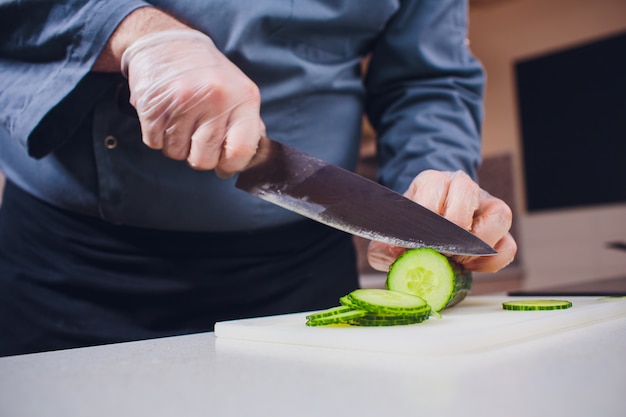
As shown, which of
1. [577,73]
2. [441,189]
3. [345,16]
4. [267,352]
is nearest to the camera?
[267,352]

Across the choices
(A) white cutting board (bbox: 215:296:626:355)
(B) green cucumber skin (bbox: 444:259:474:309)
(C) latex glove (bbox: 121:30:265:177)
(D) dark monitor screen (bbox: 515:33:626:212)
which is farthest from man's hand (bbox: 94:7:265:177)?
(D) dark monitor screen (bbox: 515:33:626:212)

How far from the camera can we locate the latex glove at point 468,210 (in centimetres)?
101

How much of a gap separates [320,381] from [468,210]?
20.4 inches

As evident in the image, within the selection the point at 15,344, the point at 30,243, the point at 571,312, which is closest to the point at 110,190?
the point at 30,243

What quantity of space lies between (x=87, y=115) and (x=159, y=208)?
0.20 m

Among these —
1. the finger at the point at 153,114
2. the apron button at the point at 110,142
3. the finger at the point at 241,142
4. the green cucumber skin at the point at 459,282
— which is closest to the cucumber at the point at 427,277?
the green cucumber skin at the point at 459,282

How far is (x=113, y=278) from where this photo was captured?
1.11m

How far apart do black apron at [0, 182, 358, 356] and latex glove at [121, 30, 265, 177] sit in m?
0.26

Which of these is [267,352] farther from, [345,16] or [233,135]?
[345,16]

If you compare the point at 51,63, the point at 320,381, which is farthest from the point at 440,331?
the point at 51,63

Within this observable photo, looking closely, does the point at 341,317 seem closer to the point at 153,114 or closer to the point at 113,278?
the point at 153,114

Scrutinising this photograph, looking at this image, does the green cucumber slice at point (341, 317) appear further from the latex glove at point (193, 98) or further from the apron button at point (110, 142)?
the apron button at point (110, 142)

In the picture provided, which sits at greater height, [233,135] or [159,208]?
[233,135]

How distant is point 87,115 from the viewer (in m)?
1.08
